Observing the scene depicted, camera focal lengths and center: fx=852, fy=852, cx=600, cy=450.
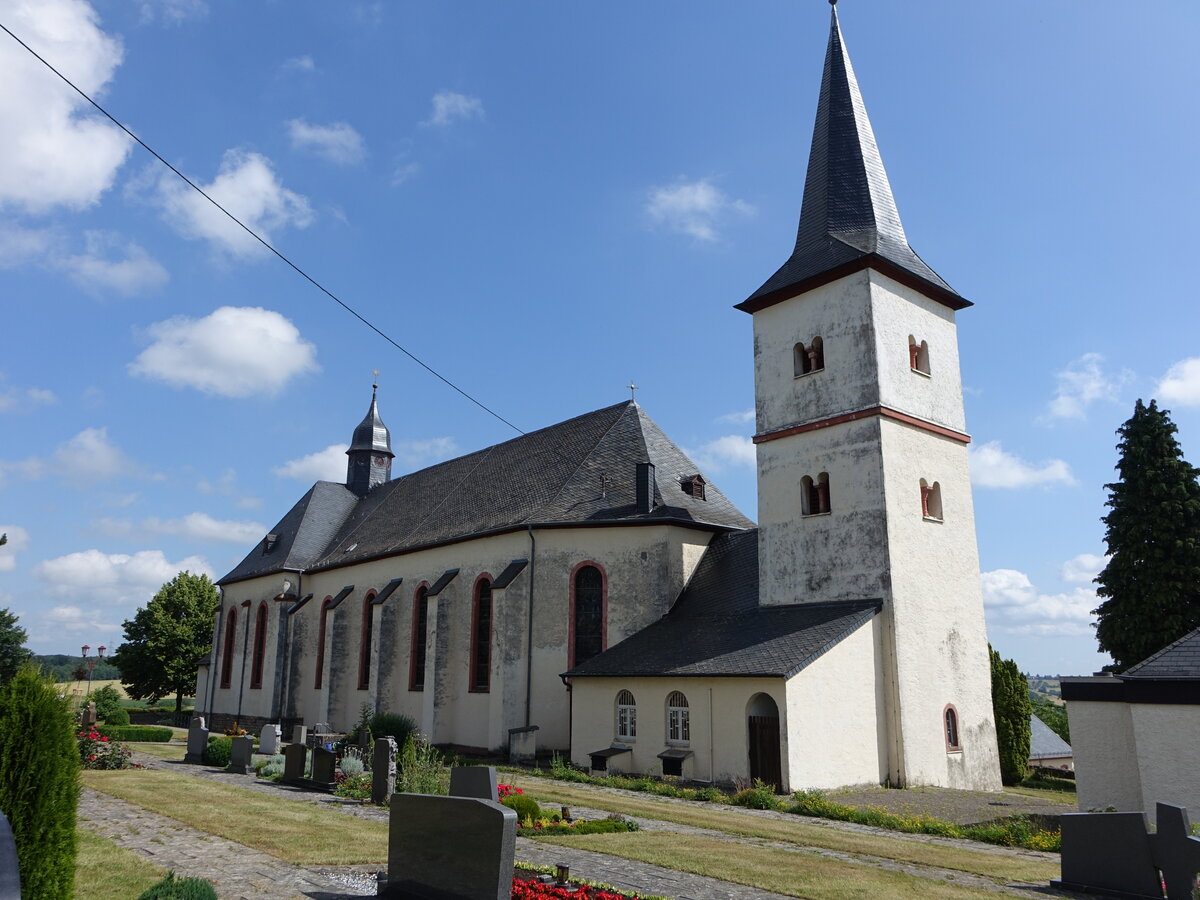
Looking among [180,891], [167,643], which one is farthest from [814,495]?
[167,643]

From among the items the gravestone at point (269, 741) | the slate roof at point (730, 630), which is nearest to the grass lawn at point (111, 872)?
the slate roof at point (730, 630)

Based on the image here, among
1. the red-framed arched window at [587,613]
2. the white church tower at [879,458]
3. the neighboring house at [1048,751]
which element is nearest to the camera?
the white church tower at [879,458]

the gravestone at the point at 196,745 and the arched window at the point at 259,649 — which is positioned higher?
the arched window at the point at 259,649

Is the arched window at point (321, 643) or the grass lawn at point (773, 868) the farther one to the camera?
the arched window at point (321, 643)

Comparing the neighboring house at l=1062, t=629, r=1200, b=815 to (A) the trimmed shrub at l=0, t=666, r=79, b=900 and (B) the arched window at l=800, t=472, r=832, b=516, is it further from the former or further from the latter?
(A) the trimmed shrub at l=0, t=666, r=79, b=900

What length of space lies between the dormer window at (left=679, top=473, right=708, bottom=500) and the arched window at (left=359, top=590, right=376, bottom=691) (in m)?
13.4

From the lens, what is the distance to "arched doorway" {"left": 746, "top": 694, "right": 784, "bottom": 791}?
18266 mm

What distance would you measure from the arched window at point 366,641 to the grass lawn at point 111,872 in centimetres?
2281

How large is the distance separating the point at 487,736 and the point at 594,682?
5.33 metres

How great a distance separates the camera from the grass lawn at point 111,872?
314 inches

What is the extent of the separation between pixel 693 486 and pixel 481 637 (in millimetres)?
8498

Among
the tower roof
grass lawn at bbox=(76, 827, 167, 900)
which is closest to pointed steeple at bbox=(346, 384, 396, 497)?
the tower roof

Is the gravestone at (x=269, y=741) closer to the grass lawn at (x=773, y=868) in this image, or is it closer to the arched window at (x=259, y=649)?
the arched window at (x=259, y=649)

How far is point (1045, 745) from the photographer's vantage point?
38.1m
